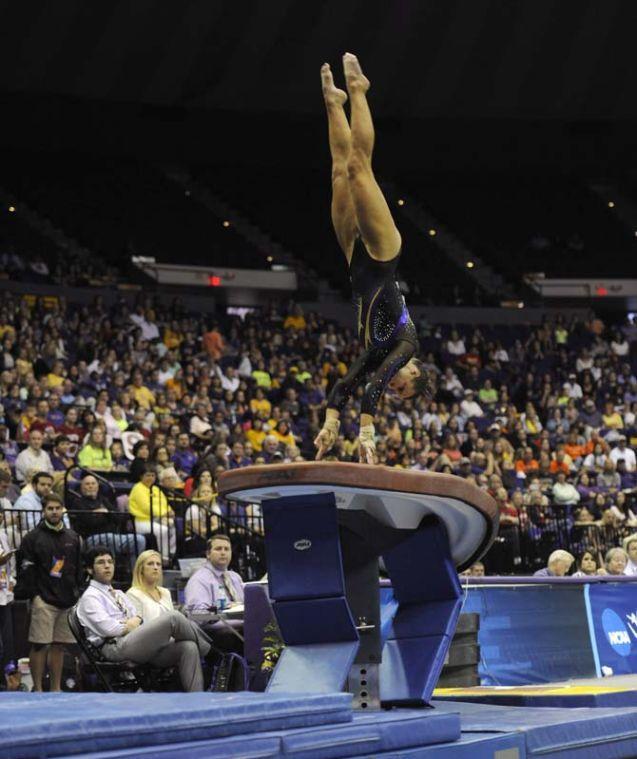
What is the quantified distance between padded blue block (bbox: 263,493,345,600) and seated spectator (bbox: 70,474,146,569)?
5.95 metres

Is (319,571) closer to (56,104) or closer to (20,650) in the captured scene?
(20,650)

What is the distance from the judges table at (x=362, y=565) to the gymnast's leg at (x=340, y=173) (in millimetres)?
1604

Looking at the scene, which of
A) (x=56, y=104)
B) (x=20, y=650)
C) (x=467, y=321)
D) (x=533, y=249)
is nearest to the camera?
(x=20, y=650)

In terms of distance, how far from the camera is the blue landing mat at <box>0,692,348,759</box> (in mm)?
3037

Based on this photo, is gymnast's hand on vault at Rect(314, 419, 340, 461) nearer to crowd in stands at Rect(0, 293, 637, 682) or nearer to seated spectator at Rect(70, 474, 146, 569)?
crowd in stands at Rect(0, 293, 637, 682)

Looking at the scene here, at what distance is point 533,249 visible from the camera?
93.4 feet

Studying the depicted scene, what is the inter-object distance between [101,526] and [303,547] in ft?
20.9

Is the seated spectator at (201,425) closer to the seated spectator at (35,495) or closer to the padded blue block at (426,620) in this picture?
the seated spectator at (35,495)

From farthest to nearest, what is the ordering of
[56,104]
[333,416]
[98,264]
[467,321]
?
[467,321] → [98,264] → [56,104] → [333,416]

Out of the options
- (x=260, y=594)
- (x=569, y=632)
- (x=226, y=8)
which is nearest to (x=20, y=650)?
(x=260, y=594)

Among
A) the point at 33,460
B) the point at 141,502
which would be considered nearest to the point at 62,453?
the point at 33,460

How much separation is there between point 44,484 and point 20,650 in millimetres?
1460

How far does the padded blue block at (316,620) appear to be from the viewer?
456 cm

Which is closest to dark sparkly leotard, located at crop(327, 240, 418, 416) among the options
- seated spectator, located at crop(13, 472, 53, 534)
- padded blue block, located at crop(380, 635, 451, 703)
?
padded blue block, located at crop(380, 635, 451, 703)
